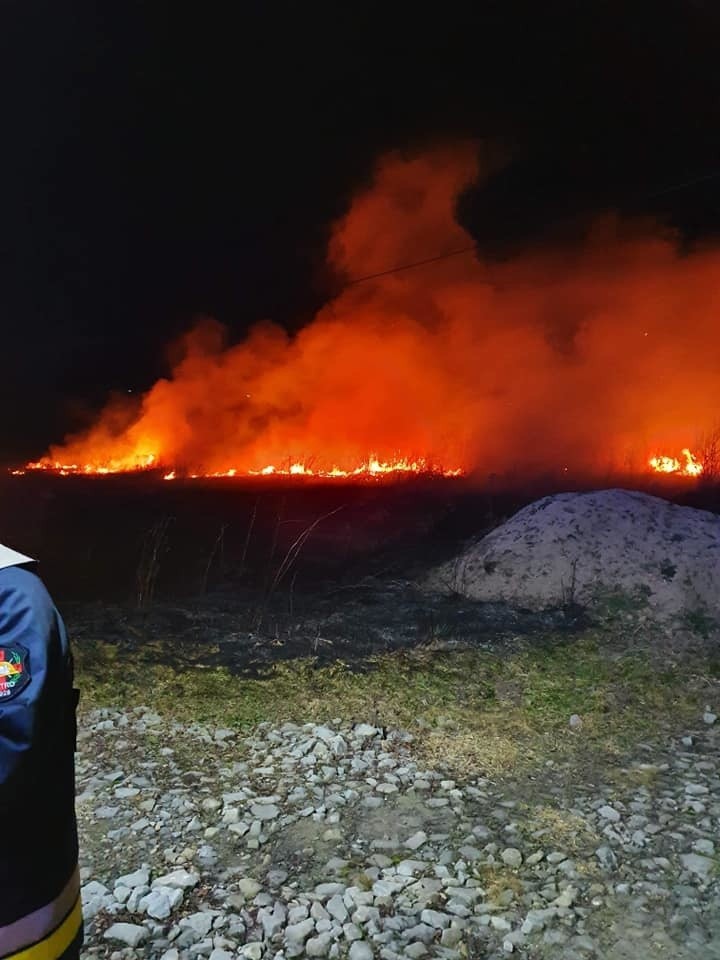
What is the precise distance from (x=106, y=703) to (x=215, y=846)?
2.09 m

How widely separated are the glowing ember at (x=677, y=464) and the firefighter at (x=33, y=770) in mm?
18839

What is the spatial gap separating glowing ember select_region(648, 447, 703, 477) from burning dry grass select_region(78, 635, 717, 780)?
1393 centimetres

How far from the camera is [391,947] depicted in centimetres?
277

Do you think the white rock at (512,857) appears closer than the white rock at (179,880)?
No

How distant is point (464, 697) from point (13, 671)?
4.38 m

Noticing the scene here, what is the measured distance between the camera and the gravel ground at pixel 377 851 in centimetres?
284

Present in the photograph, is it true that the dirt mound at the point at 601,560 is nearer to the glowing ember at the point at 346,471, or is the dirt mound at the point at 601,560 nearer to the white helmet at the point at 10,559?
the white helmet at the point at 10,559

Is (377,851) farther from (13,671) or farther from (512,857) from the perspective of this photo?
(13,671)

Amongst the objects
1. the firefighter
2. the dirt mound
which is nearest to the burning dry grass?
the dirt mound

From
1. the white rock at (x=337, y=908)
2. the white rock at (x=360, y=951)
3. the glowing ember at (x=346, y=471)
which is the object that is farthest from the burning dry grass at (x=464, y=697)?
the glowing ember at (x=346, y=471)

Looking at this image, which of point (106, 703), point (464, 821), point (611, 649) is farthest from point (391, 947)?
point (611, 649)

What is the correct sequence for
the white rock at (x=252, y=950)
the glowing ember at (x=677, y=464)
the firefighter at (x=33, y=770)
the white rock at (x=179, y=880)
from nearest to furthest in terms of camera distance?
the firefighter at (x=33, y=770) < the white rock at (x=252, y=950) < the white rock at (x=179, y=880) < the glowing ember at (x=677, y=464)

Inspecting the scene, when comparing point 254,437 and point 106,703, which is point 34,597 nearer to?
point 106,703

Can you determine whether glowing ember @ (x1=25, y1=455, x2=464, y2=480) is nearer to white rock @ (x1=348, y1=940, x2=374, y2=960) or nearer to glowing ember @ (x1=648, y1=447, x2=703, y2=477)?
glowing ember @ (x1=648, y1=447, x2=703, y2=477)
